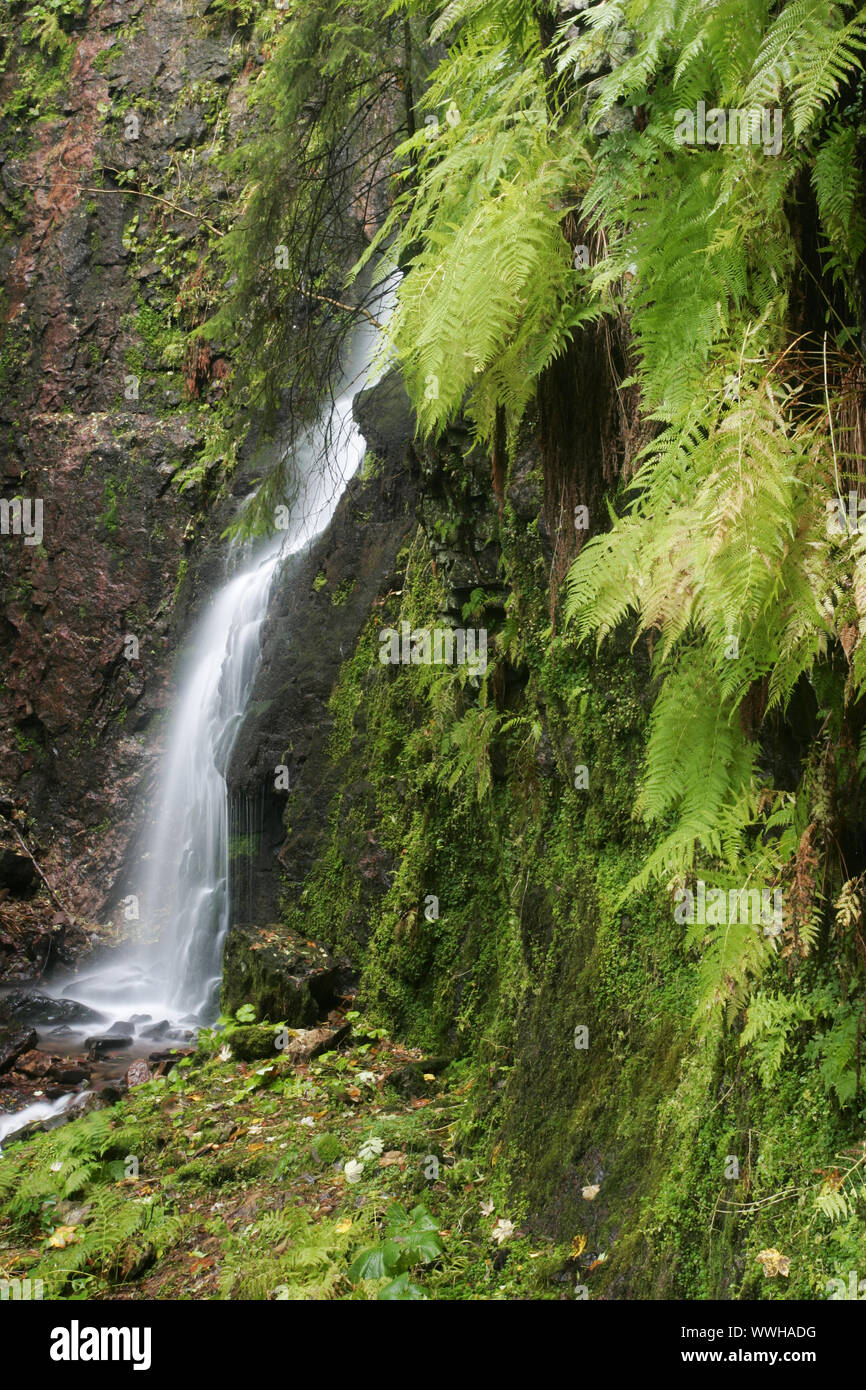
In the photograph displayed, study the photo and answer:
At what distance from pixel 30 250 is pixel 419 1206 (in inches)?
615

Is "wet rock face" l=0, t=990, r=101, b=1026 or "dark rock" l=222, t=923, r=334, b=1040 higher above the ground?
"dark rock" l=222, t=923, r=334, b=1040

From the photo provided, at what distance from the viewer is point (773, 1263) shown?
2.63 meters

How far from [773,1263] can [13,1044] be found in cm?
842

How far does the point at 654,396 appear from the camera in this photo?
2.81 meters

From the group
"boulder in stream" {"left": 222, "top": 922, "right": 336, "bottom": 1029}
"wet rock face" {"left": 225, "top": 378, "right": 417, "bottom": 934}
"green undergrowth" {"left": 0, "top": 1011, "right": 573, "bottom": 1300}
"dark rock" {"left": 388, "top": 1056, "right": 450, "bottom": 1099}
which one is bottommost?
"green undergrowth" {"left": 0, "top": 1011, "right": 573, "bottom": 1300}

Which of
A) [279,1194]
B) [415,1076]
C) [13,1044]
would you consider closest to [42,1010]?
[13,1044]

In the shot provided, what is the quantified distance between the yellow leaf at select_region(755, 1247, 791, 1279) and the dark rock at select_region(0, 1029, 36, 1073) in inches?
319

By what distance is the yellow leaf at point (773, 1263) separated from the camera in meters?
2.59

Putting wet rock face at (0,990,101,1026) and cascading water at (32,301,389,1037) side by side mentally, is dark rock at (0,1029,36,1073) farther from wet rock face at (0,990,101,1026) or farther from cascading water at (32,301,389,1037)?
wet rock face at (0,990,101,1026)

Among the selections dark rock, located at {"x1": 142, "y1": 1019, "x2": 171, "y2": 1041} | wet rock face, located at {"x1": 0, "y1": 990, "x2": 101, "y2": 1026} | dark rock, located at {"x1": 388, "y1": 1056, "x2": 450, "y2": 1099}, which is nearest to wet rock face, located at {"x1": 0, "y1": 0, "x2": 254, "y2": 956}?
wet rock face, located at {"x1": 0, "y1": 990, "x2": 101, "y2": 1026}

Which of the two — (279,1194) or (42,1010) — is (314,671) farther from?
(279,1194)

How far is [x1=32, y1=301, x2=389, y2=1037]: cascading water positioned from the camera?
10.6 meters

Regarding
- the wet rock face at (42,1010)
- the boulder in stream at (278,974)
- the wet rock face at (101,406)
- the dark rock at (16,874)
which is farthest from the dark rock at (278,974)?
the dark rock at (16,874)
